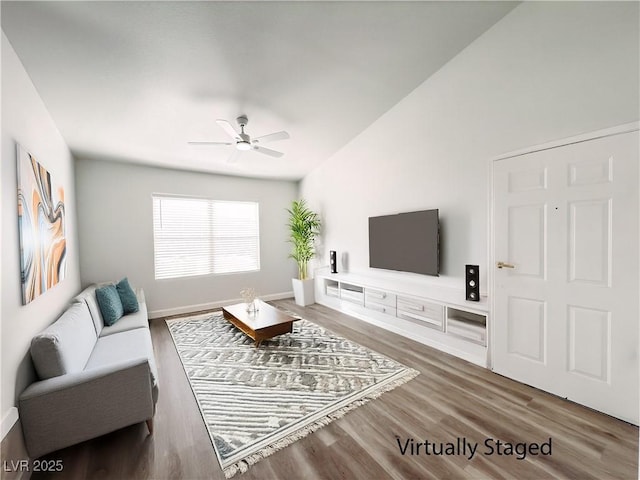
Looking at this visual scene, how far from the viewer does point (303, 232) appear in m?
5.39

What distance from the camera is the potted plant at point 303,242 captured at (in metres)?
5.25

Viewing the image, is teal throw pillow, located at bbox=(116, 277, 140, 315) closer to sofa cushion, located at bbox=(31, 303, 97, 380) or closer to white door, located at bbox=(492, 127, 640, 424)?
sofa cushion, located at bbox=(31, 303, 97, 380)

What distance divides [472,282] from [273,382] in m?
2.29

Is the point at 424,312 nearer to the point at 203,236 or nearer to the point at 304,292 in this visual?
the point at 304,292

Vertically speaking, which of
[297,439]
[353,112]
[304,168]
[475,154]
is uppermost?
[353,112]

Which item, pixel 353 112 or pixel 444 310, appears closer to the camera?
pixel 444 310

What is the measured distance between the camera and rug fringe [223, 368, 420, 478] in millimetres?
1604

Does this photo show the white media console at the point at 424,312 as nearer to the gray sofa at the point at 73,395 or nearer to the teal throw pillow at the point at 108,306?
the gray sofa at the point at 73,395

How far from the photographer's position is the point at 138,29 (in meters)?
1.99

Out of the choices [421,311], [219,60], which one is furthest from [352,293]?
[219,60]

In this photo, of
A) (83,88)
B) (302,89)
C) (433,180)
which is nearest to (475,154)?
(433,180)

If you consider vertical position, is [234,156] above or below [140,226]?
above

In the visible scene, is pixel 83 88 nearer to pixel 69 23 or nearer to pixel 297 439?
pixel 69 23

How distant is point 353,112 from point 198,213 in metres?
3.35
